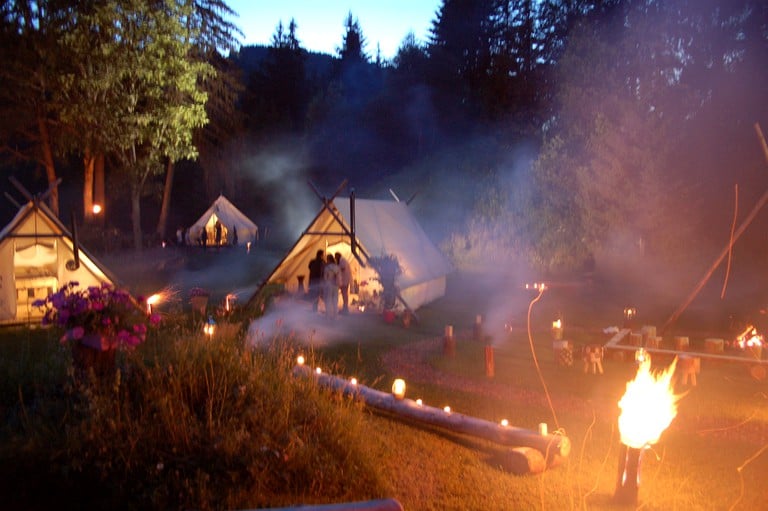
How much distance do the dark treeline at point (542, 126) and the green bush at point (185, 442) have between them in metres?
10.9

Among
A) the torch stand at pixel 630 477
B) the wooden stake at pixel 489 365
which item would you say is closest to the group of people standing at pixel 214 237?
the wooden stake at pixel 489 365

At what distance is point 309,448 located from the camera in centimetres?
446

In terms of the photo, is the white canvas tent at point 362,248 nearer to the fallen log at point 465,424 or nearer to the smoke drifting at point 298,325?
the smoke drifting at point 298,325

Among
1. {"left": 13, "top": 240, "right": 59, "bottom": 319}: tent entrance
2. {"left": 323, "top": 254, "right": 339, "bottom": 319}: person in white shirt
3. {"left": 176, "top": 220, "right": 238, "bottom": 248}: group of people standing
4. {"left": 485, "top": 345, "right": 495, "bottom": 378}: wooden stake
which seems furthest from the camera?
{"left": 176, "top": 220, "right": 238, "bottom": 248}: group of people standing

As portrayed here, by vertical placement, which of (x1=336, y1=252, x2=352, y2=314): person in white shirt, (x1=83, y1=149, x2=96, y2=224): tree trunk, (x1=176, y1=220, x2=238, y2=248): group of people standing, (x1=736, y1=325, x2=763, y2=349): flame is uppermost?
(x1=83, y1=149, x2=96, y2=224): tree trunk

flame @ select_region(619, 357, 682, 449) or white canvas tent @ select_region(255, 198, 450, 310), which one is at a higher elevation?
white canvas tent @ select_region(255, 198, 450, 310)

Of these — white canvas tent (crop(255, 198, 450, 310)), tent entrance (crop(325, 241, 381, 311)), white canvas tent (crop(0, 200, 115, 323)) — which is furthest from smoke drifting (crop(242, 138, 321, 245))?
white canvas tent (crop(0, 200, 115, 323))

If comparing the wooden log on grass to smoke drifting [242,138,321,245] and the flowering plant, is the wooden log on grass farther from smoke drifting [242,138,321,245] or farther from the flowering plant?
smoke drifting [242,138,321,245]

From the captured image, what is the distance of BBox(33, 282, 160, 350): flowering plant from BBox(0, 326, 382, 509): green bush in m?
0.29

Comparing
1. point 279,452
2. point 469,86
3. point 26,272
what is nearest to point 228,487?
point 279,452

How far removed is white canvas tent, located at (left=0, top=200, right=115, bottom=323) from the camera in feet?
37.6

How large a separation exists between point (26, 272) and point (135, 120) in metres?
8.73

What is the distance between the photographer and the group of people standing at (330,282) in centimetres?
→ 1222

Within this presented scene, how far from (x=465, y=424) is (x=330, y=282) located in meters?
7.04
